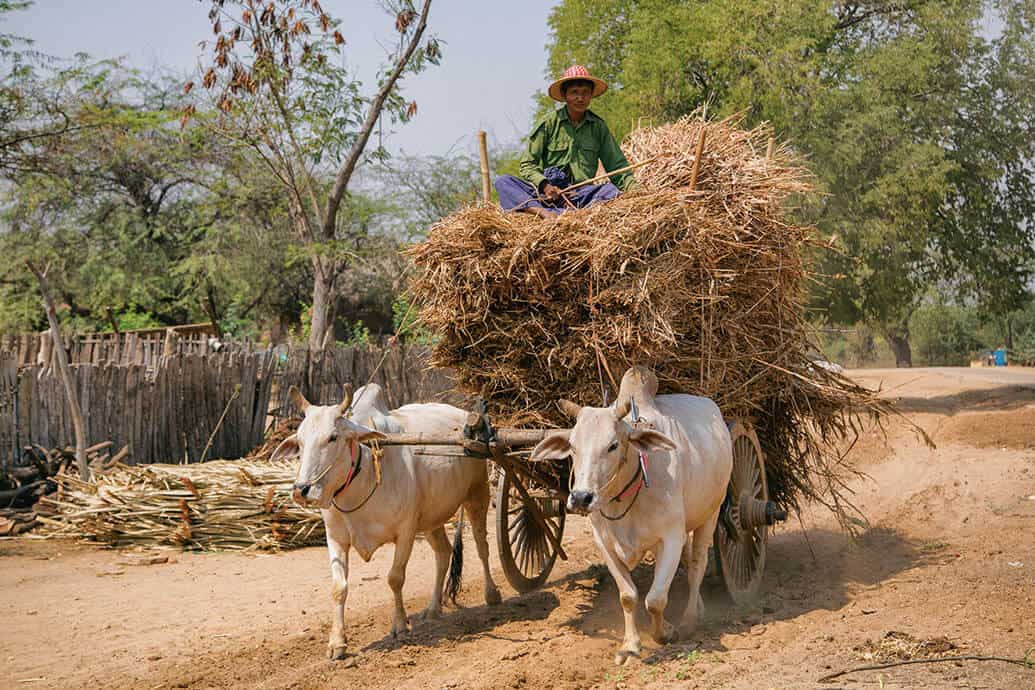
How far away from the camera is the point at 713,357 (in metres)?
5.98

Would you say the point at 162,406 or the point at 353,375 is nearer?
the point at 162,406

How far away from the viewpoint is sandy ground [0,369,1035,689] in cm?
499

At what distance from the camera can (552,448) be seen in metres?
5.23

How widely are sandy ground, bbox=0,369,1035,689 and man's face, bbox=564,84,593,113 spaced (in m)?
3.58

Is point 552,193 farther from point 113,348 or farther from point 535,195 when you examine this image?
point 113,348

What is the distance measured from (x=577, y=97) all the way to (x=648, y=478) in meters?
3.19

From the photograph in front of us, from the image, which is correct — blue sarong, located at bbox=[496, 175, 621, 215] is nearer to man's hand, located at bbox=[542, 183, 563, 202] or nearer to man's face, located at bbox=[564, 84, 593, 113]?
man's hand, located at bbox=[542, 183, 563, 202]

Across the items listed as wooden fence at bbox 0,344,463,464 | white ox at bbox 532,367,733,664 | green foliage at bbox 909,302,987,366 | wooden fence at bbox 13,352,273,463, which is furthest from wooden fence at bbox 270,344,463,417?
green foliage at bbox 909,302,987,366

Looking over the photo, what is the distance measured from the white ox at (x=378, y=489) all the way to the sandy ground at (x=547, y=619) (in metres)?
0.36

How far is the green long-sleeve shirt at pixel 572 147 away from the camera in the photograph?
7.07 m

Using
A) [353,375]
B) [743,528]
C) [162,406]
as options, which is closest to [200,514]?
[162,406]


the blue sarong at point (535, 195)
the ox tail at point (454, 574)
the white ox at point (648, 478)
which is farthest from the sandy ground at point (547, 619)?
the blue sarong at point (535, 195)

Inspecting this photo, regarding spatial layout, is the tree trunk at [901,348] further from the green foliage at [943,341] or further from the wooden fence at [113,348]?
the wooden fence at [113,348]

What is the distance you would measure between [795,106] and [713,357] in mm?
11982
